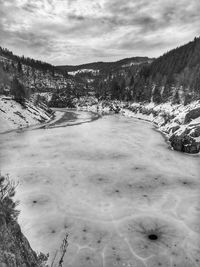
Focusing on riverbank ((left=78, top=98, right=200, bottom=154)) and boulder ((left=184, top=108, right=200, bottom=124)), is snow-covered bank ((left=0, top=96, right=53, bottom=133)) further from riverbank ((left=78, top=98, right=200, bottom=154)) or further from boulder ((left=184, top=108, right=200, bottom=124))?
boulder ((left=184, top=108, right=200, bottom=124))

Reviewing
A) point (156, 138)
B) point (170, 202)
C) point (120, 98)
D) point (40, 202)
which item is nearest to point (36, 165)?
point (40, 202)

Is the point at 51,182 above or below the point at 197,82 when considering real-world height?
below

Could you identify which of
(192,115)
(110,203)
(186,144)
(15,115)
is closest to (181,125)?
(192,115)

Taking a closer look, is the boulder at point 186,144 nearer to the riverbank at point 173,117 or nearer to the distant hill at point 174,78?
the riverbank at point 173,117

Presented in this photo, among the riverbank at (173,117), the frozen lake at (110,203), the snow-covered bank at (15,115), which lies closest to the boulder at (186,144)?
the riverbank at (173,117)

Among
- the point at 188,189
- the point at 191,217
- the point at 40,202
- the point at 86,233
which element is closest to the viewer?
the point at 86,233

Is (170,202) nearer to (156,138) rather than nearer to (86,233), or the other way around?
(86,233)

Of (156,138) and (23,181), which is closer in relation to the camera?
(23,181)
